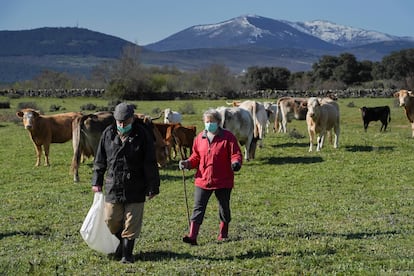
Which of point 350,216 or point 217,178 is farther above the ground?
point 217,178

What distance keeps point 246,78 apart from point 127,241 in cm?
7548

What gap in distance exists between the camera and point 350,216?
11.1 meters

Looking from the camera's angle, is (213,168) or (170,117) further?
(170,117)

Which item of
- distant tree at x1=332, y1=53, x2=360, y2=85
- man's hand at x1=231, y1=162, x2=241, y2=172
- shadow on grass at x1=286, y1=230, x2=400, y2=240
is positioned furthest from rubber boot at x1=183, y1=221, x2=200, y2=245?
distant tree at x1=332, y1=53, x2=360, y2=85

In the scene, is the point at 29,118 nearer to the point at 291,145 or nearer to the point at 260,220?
the point at 291,145

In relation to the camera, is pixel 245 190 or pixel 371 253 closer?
pixel 371 253

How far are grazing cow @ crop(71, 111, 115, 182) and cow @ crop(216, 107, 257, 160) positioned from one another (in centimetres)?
372

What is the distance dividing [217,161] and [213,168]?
123 mm

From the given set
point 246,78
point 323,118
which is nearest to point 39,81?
point 246,78

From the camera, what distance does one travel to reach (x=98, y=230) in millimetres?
8117

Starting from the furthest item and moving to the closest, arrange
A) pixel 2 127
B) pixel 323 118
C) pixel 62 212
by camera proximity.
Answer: pixel 2 127 < pixel 323 118 < pixel 62 212

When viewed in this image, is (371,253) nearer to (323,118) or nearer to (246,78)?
(323,118)

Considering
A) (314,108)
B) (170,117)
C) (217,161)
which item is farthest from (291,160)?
(217,161)

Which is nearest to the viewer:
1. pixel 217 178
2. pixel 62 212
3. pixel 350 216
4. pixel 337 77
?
pixel 217 178
